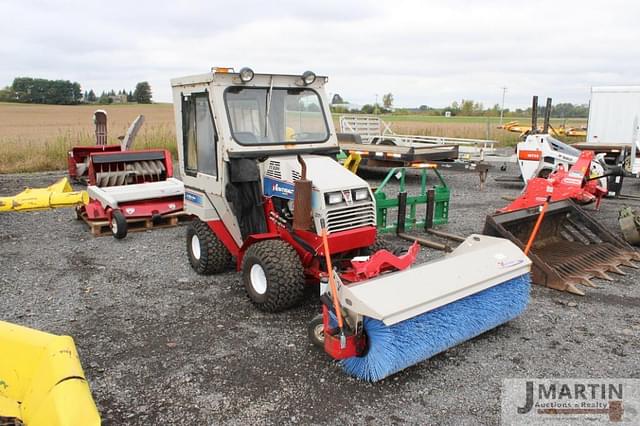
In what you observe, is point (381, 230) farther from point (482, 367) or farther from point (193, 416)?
point (193, 416)

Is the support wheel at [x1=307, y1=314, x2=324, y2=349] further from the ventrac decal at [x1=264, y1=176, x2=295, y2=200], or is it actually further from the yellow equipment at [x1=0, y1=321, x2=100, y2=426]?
the yellow equipment at [x1=0, y1=321, x2=100, y2=426]

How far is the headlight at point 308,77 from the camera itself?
5.15m

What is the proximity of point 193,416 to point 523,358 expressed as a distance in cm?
246

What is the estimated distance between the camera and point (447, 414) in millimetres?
3223

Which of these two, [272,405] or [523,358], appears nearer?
[272,405]

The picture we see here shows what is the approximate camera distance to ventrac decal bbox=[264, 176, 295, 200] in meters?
4.61

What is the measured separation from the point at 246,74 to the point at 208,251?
1.94m

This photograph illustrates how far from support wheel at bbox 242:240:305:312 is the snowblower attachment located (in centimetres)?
89

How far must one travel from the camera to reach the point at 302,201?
424 cm

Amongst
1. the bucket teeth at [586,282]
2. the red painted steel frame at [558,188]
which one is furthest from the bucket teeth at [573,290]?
the red painted steel frame at [558,188]

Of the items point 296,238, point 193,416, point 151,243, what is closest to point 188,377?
point 193,416

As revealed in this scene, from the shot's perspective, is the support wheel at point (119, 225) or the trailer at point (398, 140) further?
the trailer at point (398, 140)

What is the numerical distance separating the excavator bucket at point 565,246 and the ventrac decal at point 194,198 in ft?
10.3

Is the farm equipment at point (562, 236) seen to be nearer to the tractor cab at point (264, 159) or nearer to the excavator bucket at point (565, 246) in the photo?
the excavator bucket at point (565, 246)
